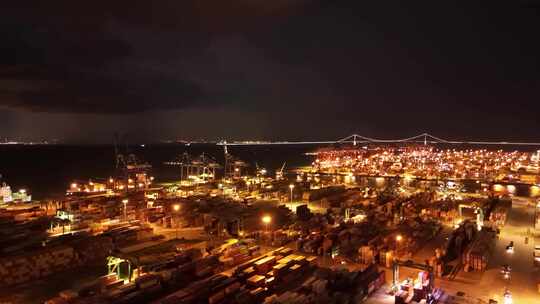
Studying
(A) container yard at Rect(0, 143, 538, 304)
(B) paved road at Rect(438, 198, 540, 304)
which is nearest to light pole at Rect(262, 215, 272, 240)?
(A) container yard at Rect(0, 143, 538, 304)

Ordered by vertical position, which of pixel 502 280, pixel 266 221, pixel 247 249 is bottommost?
pixel 502 280

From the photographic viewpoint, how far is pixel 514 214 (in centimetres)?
2491

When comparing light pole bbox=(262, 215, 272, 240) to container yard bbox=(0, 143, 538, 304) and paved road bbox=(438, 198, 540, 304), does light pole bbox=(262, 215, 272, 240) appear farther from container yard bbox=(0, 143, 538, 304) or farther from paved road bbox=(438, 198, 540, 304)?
paved road bbox=(438, 198, 540, 304)

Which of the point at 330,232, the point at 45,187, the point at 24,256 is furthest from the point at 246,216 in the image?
the point at 45,187

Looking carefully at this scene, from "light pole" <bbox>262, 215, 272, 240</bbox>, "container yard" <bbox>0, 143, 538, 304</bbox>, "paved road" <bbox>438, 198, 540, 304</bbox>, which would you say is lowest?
"paved road" <bbox>438, 198, 540, 304</bbox>

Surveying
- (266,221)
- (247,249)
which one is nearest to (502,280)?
(247,249)

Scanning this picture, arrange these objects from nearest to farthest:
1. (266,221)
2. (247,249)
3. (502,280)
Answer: (502,280) → (247,249) → (266,221)

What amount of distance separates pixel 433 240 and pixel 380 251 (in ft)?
16.0

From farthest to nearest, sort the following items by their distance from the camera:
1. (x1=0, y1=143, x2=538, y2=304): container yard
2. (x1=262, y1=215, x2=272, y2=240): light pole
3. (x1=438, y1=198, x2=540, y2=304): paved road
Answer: (x1=262, y1=215, x2=272, y2=240): light pole → (x1=438, y1=198, x2=540, y2=304): paved road → (x1=0, y1=143, x2=538, y2=304): container yard

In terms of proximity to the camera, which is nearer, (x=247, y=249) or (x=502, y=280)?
(x=502, y=280)

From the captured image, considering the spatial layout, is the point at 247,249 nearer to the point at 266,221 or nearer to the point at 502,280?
the point at 266,221

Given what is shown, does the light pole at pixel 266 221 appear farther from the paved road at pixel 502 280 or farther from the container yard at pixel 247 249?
the paved road at pixel 502 280

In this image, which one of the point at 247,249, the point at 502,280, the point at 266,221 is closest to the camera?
the point at 502,280

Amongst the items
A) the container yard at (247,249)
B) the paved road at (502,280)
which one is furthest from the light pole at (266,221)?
the paved road at (502,280)
